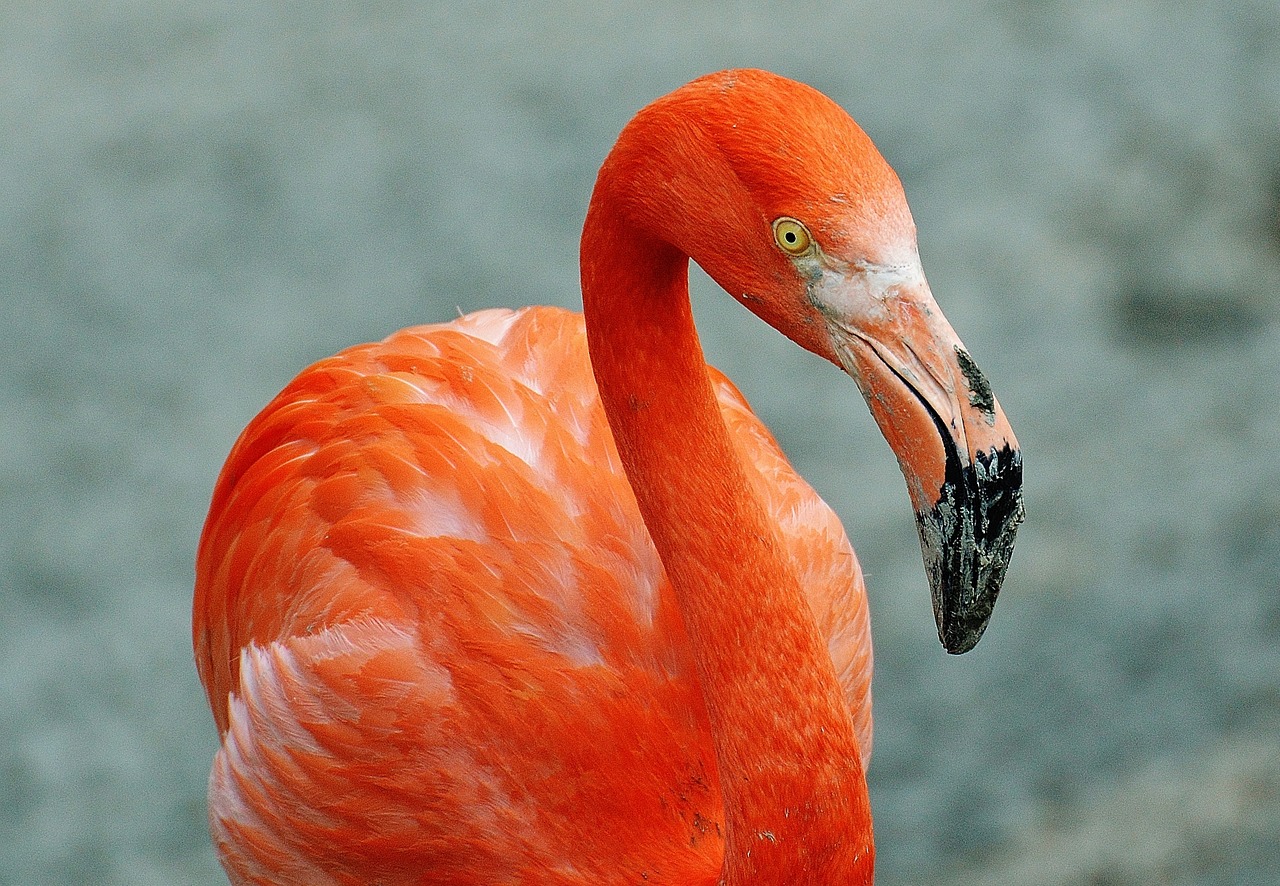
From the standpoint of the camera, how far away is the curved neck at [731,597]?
2531 millimetres

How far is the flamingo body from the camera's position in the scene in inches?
113

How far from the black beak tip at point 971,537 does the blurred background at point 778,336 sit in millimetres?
2212

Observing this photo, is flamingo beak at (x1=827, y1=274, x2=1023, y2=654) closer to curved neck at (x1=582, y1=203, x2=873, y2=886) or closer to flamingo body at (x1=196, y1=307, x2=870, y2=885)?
curved neck at (x1=582, y1=203, x2=873, y2=886)

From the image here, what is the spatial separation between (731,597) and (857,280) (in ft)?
2.21

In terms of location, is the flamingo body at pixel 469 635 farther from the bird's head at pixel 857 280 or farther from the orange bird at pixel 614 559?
the bird's head at pixel 857 280

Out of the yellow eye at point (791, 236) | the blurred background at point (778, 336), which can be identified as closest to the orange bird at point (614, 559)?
the yellow eye at point (791, 236)

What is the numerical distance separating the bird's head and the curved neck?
0.25 meters

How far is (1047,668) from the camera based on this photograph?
4730 millimetres

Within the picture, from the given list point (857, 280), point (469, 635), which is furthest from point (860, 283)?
point (469, 635)

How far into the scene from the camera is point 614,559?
3.05 m

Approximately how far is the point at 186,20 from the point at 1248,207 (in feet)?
16.0

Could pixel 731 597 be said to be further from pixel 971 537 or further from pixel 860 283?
pixel 860 283

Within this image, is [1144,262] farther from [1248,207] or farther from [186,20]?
[186,20]

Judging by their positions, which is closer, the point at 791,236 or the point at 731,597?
the point at 791,236
